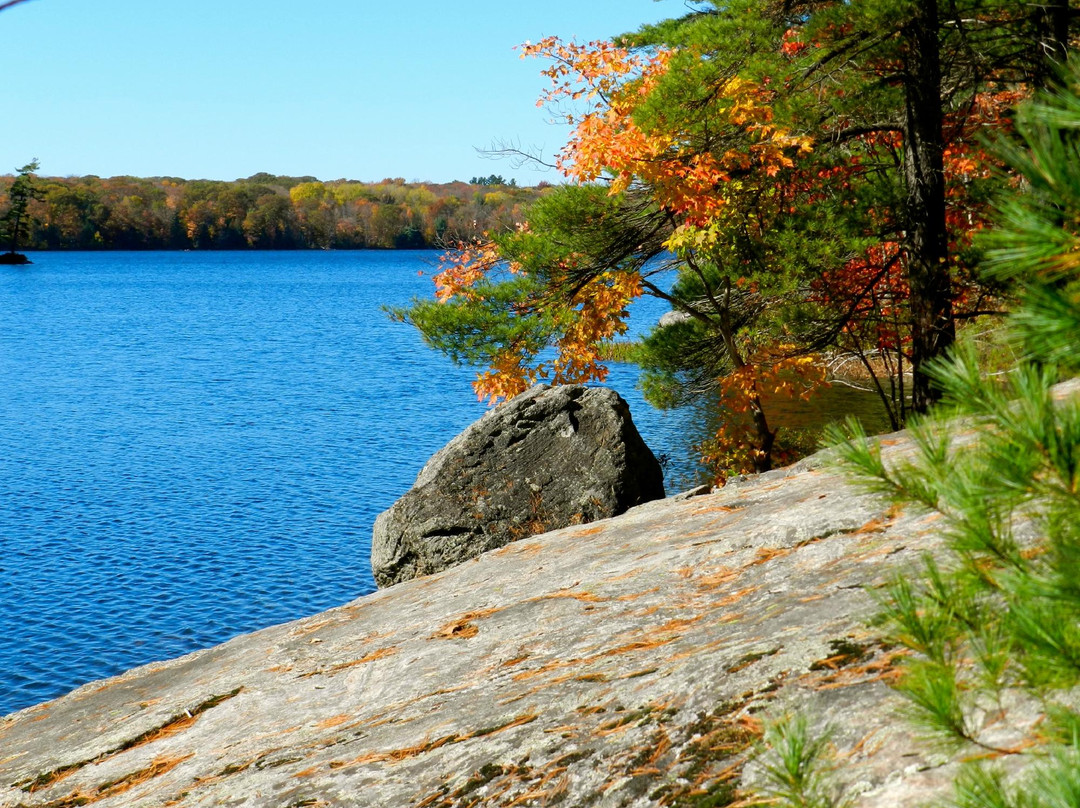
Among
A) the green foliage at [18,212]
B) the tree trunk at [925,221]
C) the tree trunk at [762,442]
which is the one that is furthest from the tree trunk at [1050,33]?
the green foliage at [18,212]

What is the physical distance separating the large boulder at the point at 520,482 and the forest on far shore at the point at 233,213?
349 ft

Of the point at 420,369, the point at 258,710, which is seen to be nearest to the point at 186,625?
the point at 258,710

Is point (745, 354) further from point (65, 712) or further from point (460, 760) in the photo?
point (460, 760)

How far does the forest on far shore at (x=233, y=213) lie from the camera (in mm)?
122500

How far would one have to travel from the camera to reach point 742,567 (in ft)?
16.6

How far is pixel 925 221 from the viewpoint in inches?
384

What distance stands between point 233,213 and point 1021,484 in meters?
139

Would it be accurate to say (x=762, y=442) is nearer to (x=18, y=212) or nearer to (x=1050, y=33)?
(x=1050, y=33)

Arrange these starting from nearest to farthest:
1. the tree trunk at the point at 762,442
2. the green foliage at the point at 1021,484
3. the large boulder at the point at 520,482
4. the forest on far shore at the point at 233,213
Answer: the green foliage at the point at 1021,484 → the large boulder at the point at 520,482 → the tree trunk at the point at 762,442 → the forest on far shore at the point at 233,213

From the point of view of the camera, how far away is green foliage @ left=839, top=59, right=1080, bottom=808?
1953 mm

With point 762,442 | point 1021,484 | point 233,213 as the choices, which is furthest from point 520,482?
point 233,213

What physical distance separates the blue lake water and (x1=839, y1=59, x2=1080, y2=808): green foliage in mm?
11873

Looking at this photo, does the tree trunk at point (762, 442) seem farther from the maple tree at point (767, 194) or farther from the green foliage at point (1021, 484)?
the green foliage at point (1021, 484)

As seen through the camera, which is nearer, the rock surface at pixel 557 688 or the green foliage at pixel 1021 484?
the green foliage at pixel 1021 484
